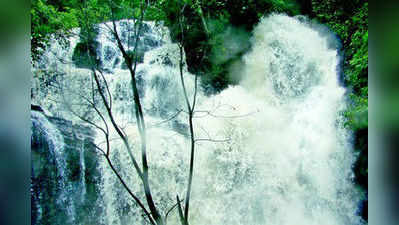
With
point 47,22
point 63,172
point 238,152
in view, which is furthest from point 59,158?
point 238,152

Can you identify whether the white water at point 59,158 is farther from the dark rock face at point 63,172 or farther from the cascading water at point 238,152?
the cascading water at point 238,152

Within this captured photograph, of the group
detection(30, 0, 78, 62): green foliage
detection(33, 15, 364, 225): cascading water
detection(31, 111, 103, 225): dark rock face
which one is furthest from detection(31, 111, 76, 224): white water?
detection(30, 0, 78, 62): green foliage

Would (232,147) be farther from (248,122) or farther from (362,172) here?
(362,172)

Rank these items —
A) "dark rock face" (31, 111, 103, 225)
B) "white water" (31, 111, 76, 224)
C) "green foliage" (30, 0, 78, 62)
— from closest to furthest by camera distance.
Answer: "green foliage" (30, 0, 78, 62), "dark rock face" (31, 111, 103, 225), "white water" (31, 111, 76, 224)

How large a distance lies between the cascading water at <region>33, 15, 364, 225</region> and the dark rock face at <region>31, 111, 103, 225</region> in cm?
11

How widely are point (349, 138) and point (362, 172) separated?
11.5 inches

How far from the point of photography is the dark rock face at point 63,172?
227cm

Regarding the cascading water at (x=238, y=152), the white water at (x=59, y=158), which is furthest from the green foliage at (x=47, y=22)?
the white water at (x=59, y=158)

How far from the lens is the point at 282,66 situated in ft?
10.5

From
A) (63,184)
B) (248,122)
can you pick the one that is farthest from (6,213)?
(248,122)

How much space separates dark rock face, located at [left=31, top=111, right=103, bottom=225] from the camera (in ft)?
7.43

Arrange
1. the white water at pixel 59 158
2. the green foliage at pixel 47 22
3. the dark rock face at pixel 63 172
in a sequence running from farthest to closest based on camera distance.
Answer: the white water at pixel 59 158
the dark rock face at pixel 63 172
the green foliage at pixel 47 22

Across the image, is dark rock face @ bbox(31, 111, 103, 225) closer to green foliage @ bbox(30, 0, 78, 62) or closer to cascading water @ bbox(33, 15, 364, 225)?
cascading water @ bbox(33, 15, 364, 225)

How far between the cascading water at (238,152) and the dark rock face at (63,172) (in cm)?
11
